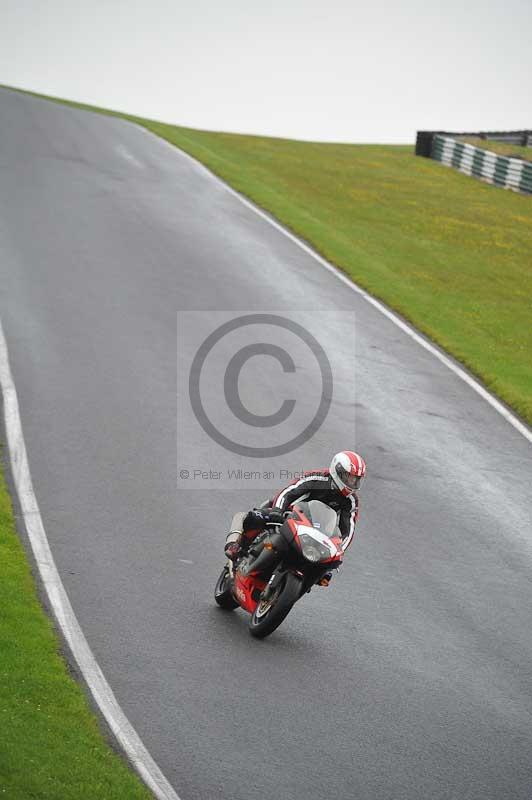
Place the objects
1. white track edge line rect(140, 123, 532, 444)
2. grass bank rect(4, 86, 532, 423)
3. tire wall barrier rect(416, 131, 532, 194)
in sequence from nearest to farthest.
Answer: white track edge line rect(140, 123, 532, 444)
grass bank rect(4, 86, 532, 423)
tire wall barrier rect(416, 131, 532, 194)

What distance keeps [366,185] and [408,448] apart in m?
24.1

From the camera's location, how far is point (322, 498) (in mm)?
10219

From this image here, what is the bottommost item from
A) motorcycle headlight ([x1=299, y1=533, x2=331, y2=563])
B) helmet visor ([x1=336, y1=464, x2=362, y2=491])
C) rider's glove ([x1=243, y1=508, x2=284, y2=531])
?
rider's glove ([x1=243, y1=508, x2=284, y2=531])

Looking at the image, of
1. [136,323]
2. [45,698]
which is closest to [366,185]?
[136,323]

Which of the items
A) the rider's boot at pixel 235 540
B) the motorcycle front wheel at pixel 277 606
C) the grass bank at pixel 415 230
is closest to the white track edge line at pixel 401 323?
the grass bank at pixel 415 230

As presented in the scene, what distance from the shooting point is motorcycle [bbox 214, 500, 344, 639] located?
9477mm

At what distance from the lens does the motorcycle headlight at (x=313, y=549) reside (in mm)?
9359

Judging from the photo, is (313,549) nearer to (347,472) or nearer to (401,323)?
(347,472)

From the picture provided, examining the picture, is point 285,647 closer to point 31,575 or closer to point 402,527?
point 31,575

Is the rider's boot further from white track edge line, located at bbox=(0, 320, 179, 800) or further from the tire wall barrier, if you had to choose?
the tire wall barrier

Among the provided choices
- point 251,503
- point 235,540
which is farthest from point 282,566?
point 251,503

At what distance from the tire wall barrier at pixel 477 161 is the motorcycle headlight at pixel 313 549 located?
1286 inches

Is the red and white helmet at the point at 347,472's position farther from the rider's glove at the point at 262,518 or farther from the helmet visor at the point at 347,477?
the rider's glove at the point at 262,518

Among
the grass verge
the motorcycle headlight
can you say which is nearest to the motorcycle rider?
the motorcycle headlight
